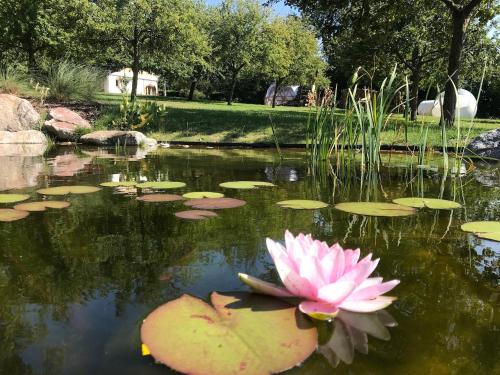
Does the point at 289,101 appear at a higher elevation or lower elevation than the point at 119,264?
higher

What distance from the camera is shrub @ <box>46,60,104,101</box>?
12.8m

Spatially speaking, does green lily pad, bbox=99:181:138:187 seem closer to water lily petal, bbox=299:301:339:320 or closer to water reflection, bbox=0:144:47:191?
water reflection, bbox=0:144:47:191

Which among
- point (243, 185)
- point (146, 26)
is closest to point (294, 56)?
point (146, 26)

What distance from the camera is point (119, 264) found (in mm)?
1683

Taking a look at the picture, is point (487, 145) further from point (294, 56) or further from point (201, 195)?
point (294, 56)

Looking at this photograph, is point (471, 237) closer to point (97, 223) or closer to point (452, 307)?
point (452, 307)

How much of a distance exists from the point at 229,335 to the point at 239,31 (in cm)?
2892

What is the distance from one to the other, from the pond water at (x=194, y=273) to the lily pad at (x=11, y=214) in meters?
0.09

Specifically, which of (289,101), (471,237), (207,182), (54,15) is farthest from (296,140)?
(289,101)

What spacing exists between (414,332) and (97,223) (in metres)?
1.69

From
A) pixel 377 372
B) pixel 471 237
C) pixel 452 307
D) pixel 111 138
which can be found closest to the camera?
pixel 377 372

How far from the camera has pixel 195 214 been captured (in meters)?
→ 2.47

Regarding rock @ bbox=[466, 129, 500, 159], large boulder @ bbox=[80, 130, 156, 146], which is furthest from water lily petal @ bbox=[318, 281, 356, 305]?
large boulder @ bbox=[80, 130, 156, 146]

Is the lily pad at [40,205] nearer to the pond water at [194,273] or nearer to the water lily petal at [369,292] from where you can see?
the pond water at [194,273]
